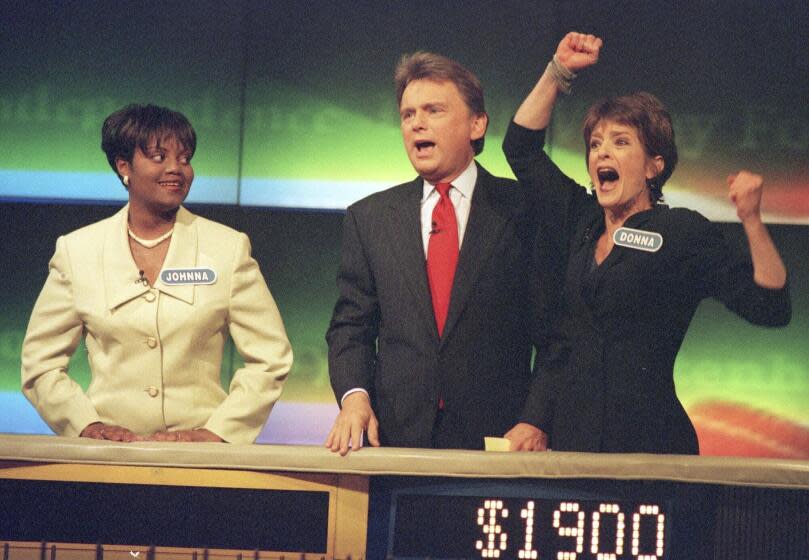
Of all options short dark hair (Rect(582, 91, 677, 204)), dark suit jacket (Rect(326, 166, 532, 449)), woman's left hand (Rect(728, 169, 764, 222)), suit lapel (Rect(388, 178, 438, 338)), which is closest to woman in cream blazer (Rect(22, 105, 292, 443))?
dark suit jacket (Rect(326, 166, 532, 449))

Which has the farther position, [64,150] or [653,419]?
[64,150]

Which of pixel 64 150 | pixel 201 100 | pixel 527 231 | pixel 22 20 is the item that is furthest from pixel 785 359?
pixel 22 20

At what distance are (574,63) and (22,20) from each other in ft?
8.94

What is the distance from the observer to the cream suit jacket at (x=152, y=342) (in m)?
2.99

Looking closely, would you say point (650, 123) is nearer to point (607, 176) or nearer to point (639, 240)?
point (607, 176)

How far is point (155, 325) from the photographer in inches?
117

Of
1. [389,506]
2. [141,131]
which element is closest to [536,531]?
[389,506]

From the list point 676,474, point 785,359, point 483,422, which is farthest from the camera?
point 785,359

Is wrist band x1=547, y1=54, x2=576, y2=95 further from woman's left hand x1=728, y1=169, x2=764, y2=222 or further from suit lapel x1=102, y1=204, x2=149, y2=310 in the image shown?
suit lapel x1=102, y1=204, x2=149, y2=310

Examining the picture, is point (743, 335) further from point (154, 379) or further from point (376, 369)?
point (154, 379)

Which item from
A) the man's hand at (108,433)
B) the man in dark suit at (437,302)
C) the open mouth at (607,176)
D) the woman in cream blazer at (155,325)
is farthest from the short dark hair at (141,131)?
the open mouth at (607,176)

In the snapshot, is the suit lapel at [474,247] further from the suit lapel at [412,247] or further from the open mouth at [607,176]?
the open mouth at [607,176]

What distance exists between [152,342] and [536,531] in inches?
41.9

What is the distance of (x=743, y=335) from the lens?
4.75 meters
